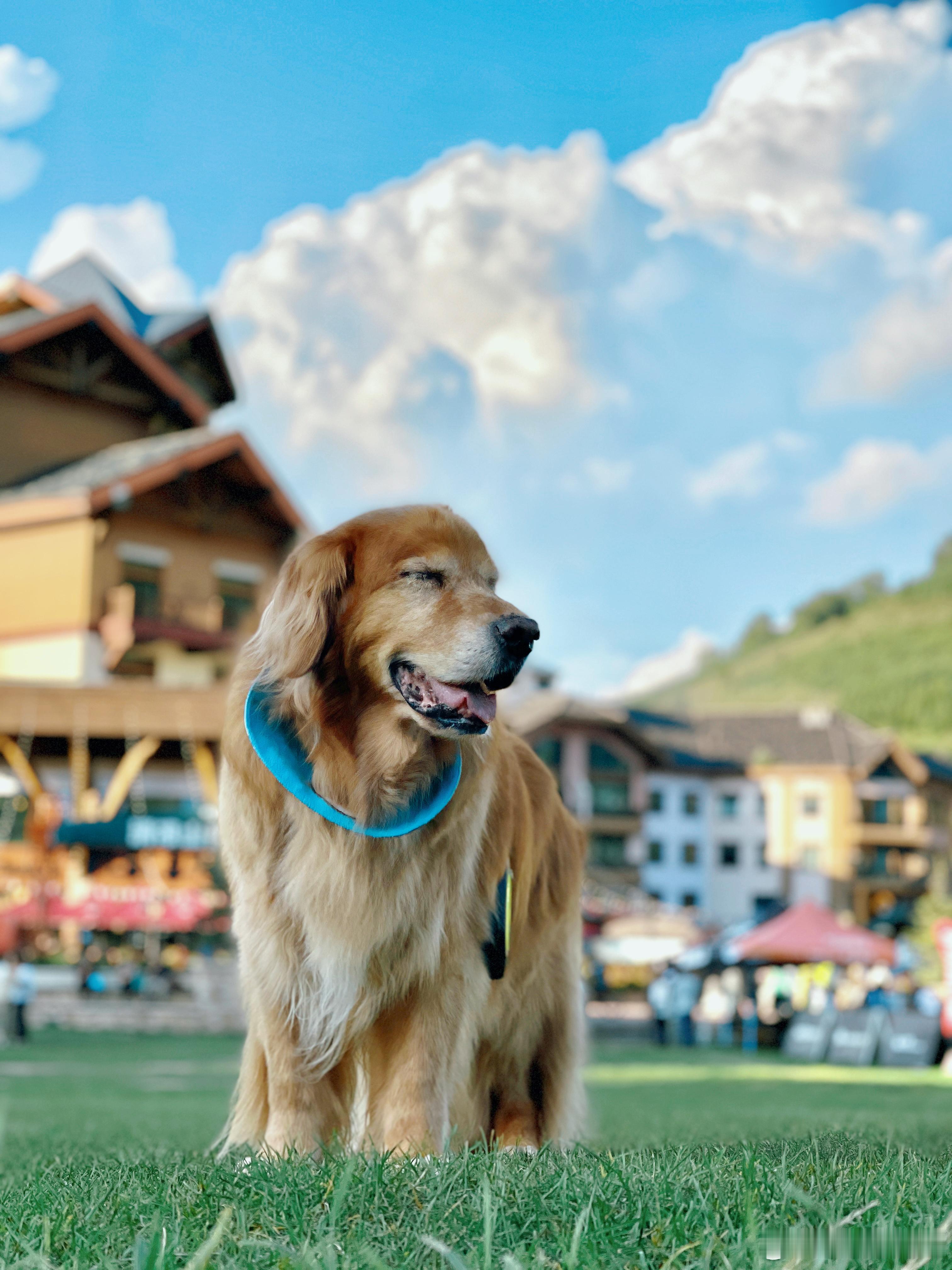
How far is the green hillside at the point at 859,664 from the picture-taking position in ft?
405

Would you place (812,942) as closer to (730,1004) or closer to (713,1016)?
(730,1004)

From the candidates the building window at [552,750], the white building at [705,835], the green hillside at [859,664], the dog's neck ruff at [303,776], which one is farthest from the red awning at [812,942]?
the green hillside at [859,664]

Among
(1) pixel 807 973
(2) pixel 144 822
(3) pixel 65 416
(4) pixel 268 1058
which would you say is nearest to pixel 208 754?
(2) pixel 144 822

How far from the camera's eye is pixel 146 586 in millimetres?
31625

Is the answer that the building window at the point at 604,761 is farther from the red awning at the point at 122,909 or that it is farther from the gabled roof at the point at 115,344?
the red awning at the point at 122,909

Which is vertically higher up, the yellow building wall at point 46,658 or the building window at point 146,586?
the building window at point 146,586

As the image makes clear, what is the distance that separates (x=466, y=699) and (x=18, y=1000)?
19613 millimetres

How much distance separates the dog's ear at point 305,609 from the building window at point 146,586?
2826cm

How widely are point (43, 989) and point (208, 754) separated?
6.38 m

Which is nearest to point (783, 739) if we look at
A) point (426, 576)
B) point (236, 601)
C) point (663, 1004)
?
point (663, 1004)

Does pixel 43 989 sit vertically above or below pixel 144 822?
below

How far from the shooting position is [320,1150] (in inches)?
143

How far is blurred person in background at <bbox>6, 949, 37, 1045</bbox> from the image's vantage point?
2052cm

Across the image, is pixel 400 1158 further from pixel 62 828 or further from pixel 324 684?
pixel 62 828
